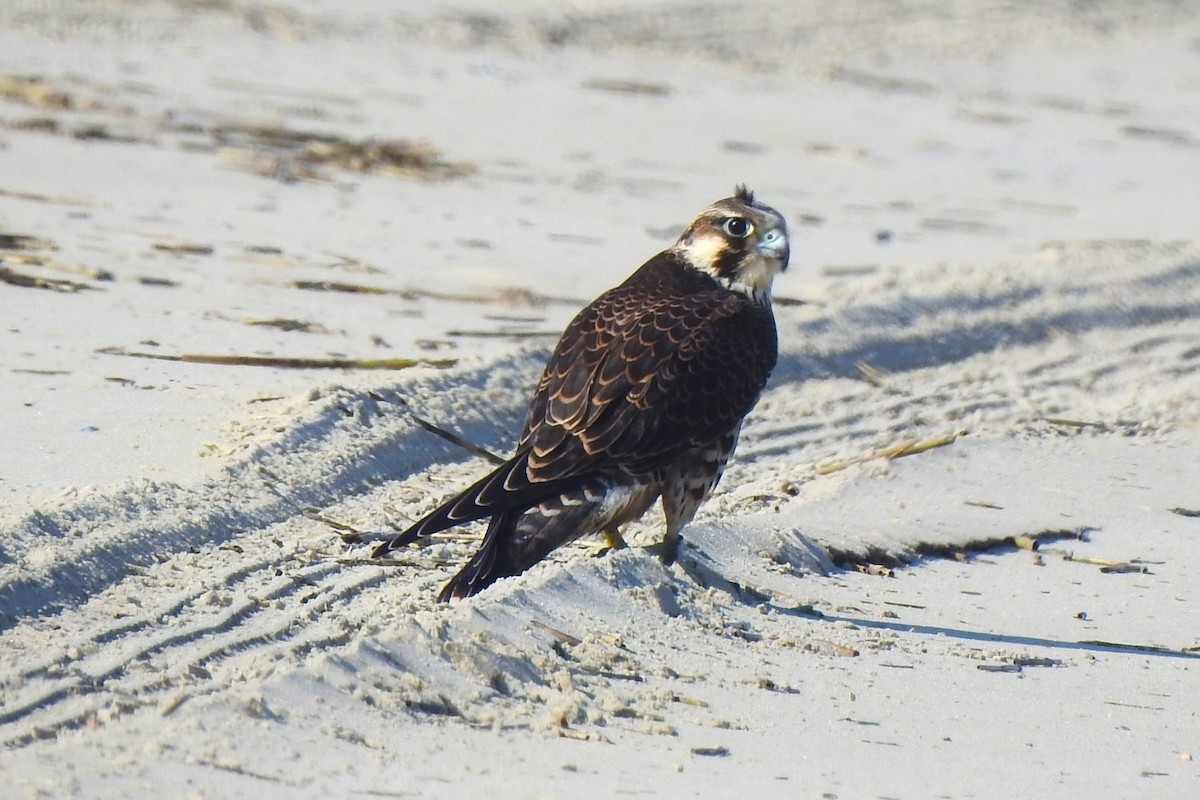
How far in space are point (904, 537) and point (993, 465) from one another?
79cm

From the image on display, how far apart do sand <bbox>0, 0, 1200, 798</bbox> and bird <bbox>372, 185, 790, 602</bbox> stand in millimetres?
159

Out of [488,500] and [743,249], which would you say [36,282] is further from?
[488,500]

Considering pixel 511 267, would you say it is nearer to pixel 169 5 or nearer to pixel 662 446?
pixel 662 446

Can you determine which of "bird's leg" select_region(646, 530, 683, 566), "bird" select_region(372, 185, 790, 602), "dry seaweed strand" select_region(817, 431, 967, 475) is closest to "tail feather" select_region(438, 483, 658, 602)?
"bird" select_region(372, 185, 790, 602)

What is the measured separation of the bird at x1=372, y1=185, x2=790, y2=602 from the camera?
439 centimetres

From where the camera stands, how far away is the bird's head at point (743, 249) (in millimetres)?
5270

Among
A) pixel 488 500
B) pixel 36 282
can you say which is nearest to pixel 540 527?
pixel 488 500

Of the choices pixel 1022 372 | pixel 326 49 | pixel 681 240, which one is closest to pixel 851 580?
pixel 681 240

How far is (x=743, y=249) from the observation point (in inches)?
208

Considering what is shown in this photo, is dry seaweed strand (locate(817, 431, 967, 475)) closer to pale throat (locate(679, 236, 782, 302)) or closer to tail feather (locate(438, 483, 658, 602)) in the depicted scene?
pale throat (locate(679, 236, 782, 302))

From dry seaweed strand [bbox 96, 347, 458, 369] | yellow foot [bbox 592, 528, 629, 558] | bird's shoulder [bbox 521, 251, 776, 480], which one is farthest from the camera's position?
dry seaweed strand [bbox 96, 347, 458, 369]

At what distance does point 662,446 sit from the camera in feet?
15.5

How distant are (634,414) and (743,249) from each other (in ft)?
2.59

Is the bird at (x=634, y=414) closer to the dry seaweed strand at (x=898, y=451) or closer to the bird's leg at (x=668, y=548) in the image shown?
the bird's leg at (x=668, y=548)
